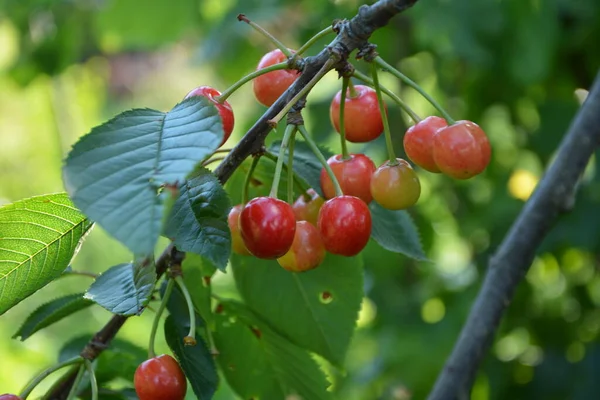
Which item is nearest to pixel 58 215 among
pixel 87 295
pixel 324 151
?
pixel 87 295

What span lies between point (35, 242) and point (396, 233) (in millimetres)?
477

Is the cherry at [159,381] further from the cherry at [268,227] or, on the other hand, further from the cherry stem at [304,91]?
the cherry stem at [304,91]

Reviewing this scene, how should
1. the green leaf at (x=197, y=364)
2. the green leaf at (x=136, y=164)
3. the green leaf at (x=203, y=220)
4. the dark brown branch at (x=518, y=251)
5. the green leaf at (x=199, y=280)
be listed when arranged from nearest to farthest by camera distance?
the green leaf at (x=136, y=164) → the green leaf at (x=203, y=220) → the green leaf at (x=197, y=364) → the green leaf at (x=199, y=280) → the dark brown branch at (x=518, y=251)

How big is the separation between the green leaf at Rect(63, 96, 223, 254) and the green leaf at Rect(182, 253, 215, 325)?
0.37 m

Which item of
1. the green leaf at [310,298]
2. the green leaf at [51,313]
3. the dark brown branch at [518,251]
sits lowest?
the dark brown branch at [518,251]

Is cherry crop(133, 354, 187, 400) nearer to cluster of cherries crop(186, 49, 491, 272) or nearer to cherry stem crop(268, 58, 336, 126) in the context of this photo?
cluster of cherries crop(186, 49, 491, 272)

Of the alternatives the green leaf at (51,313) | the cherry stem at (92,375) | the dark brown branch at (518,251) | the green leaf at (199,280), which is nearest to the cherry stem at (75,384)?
the cherry stem at (92,375)

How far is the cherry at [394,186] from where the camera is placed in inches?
37.3

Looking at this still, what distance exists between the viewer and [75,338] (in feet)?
4.22

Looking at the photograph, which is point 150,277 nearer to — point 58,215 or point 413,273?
point 58,215

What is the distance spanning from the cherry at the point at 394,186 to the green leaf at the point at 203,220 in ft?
0.68

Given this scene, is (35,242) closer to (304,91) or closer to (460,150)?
(304,91)

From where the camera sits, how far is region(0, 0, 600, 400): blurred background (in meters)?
2.08

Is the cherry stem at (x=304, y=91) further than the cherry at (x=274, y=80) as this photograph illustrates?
No
